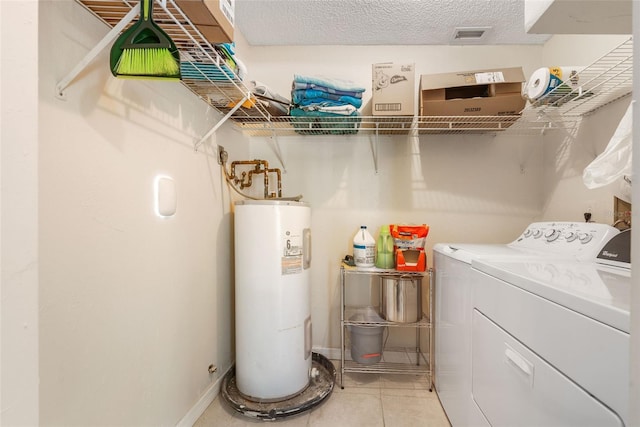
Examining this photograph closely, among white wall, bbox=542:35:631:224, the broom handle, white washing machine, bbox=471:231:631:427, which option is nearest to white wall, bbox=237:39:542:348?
white wall, bbox=542:35:631:224

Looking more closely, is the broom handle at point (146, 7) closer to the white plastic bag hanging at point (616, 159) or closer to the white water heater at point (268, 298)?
the white water heater at point (268, 298)

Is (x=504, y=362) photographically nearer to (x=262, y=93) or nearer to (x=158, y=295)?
(x=158, y=295)

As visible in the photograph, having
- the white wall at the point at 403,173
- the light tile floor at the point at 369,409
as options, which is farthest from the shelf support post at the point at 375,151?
the light tile floor at the point at 369,409

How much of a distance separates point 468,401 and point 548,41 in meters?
2.35

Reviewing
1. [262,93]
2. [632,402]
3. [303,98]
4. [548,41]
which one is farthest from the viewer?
[548,41]

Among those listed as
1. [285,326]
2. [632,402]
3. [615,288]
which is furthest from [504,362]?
[285,326]

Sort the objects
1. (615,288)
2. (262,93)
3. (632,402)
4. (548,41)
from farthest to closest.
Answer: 1. (548,41)
2. (262,93)
3. (615,288)
4. (632,402)

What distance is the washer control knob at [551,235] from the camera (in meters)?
1.45

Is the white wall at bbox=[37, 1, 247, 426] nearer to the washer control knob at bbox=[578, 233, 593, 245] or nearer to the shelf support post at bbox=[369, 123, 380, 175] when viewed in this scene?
the shelf support post at bbox=[369, 123, 380, 175]

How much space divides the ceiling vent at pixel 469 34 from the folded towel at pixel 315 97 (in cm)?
94

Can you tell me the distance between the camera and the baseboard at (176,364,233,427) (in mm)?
1424

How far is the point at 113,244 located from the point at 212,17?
2.71 ft

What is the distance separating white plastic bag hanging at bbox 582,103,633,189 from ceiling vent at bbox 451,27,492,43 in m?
1.20

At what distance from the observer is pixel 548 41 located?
1.99m
